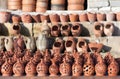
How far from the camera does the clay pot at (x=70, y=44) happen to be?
6.11 metres

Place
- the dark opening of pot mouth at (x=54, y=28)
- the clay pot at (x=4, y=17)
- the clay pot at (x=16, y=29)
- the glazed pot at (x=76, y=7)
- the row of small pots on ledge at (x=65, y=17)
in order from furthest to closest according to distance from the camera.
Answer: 1. the glazed pot at (x=76, y=7)
2. the clay pot at (x=4, y=17)
3. the row of small pots on ledge at (x=65, y=17)
4. the clay pot at (x=16, y=29)
5. the dark opening of pot mouth at (x=54, y=28)

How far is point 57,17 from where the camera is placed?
698 cm

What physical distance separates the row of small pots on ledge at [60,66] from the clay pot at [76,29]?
1237 mm

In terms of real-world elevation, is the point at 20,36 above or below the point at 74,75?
above

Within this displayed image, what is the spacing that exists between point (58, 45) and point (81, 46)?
0.39 m

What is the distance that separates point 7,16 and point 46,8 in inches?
43.8

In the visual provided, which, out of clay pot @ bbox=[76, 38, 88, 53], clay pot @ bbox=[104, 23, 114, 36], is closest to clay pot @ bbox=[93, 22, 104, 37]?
clay pot @ bbox=[104, 23, 114, 36]

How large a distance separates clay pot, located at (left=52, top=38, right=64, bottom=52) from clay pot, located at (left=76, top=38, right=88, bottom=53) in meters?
0.27

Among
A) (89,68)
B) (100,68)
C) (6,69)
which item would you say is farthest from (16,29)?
(100,68)

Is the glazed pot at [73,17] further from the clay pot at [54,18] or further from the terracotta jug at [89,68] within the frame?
the terracotta jug at [89,68]

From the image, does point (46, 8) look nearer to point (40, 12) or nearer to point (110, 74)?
point (40, 12)

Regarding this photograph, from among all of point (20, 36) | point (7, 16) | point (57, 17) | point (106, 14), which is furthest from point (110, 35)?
point (7, 16)

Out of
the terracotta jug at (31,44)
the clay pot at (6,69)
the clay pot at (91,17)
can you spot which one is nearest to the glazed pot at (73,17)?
the clay pot at (91,17)

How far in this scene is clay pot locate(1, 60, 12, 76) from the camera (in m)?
5.00
